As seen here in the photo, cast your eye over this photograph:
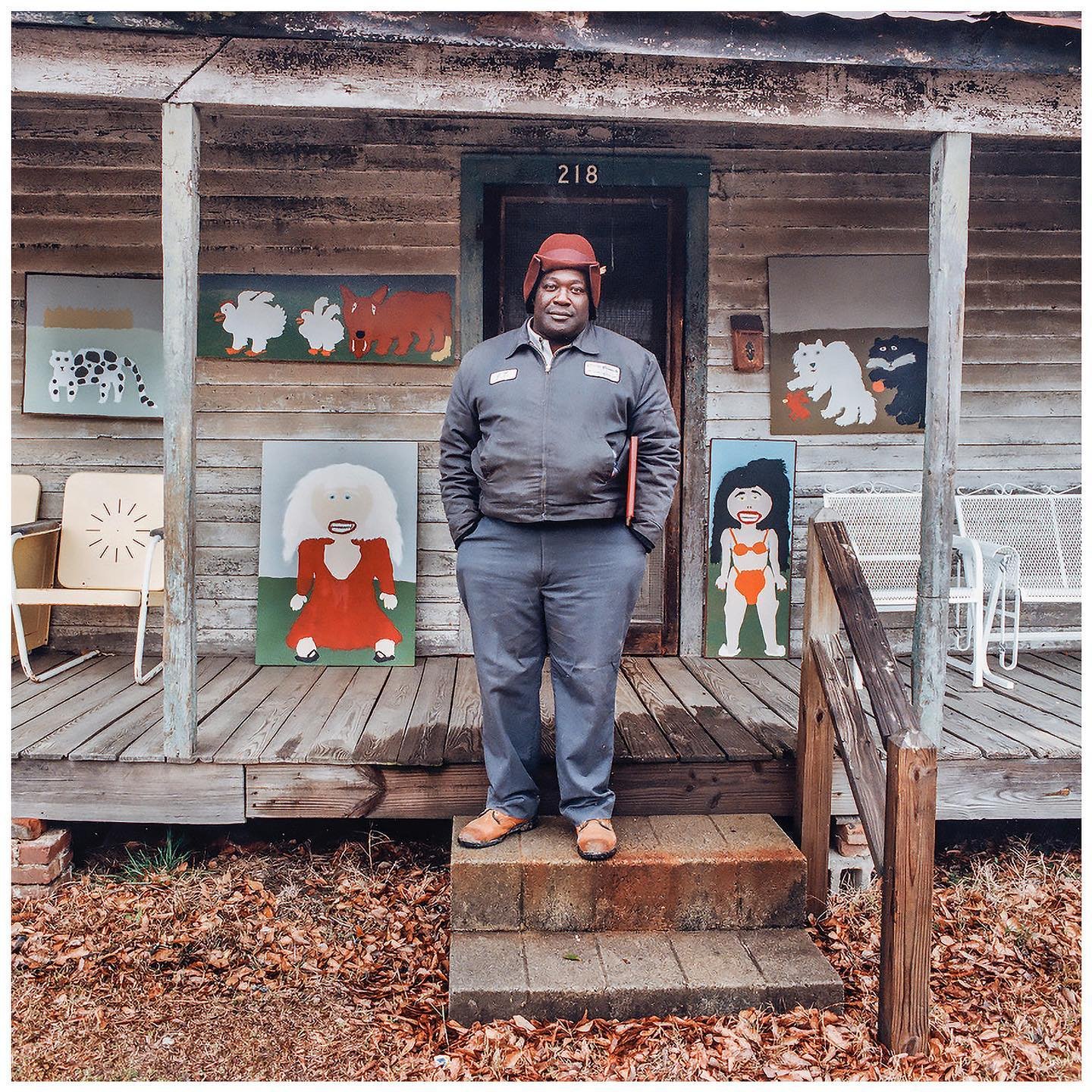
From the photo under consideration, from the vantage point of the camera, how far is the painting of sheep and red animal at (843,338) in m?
4.81

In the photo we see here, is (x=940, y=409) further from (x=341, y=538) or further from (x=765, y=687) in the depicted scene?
(x=341, y=538)

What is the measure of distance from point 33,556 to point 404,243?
2466 mm

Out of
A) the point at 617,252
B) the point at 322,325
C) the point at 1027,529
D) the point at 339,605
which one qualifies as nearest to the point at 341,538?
the point at 339,605

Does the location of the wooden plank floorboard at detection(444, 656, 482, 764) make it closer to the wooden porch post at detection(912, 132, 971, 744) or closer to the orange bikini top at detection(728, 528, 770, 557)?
the orange bikini top at detection(728, 528, 770, 557)

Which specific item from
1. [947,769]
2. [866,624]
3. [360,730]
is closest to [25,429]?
[360,730]

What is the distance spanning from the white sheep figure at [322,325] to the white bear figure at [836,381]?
2399 mm

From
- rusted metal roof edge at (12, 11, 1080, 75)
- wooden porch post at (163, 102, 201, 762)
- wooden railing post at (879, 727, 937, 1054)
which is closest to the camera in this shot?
wooden railing post at (879, 727, 937, 1054)

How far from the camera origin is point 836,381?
4.85 meters

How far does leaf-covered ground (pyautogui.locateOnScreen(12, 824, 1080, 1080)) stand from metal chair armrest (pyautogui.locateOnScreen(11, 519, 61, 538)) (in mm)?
1484

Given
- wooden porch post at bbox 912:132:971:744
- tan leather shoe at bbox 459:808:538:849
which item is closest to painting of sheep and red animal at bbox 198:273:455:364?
wooden porch post at bbox 912:132:971:744

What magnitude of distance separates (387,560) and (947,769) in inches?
110

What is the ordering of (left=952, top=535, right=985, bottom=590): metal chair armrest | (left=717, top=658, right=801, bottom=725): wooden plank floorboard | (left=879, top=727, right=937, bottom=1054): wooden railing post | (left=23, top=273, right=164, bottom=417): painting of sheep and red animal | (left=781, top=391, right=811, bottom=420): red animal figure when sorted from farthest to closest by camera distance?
(left=781, top=391, right=811, bottom=420): red animal figure
(left=23, top=273, right=164, bottom=417): painting of sheep and red animal
(left=952, top=535, right=985, bottom=590): metal chair armrest
(left=717, top=658, right=801, bottom=725): wooden plank floorboard
(left=879, top=727, right=937, bottom=1054): wooden railing post

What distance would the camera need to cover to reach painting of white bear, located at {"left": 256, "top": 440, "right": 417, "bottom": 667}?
Result: 4.75 metres

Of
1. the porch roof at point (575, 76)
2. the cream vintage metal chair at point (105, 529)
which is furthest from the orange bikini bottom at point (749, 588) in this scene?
the cream vintage metal chair at point (105, 529)
